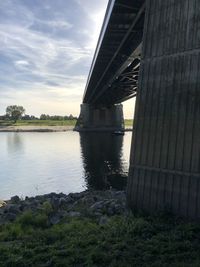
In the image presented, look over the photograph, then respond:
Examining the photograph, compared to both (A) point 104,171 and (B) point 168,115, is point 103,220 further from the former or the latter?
(A) point 104,171

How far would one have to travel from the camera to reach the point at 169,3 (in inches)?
559

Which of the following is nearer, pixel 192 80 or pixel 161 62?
pixel 192 80

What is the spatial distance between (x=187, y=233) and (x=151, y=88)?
19.0 feet

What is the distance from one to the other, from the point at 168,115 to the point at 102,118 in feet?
340

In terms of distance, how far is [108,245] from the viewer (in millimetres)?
9555

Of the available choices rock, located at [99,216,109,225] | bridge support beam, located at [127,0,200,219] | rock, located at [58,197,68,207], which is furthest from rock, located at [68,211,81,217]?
rock, located at [58,197,68,207]

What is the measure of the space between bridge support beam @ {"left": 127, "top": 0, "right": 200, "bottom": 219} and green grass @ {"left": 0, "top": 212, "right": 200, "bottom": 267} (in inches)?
48.1

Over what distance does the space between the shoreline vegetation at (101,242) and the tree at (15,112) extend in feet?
530

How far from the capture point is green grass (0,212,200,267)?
8531 mm

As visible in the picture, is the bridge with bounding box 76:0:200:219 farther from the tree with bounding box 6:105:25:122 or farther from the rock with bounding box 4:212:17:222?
the tree with bounding box 6:105:25:122

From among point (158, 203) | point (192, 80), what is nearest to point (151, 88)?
point (192, 80)

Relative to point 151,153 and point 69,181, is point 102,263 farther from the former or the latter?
point 69,181

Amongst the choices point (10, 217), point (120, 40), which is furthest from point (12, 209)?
point (120, 40)

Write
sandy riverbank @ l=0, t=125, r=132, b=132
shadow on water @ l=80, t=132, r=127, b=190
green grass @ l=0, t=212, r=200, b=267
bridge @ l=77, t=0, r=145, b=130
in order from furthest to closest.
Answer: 1. sandy riverbank @ l=0, t=125, r=132, b=132
2. shadow on water @ l=80, t=132, r=127, b=190
3. bridge @ l=77, t=0, r=145, b=130
4. green grass @ l=0, t=212, r=200, b=267
